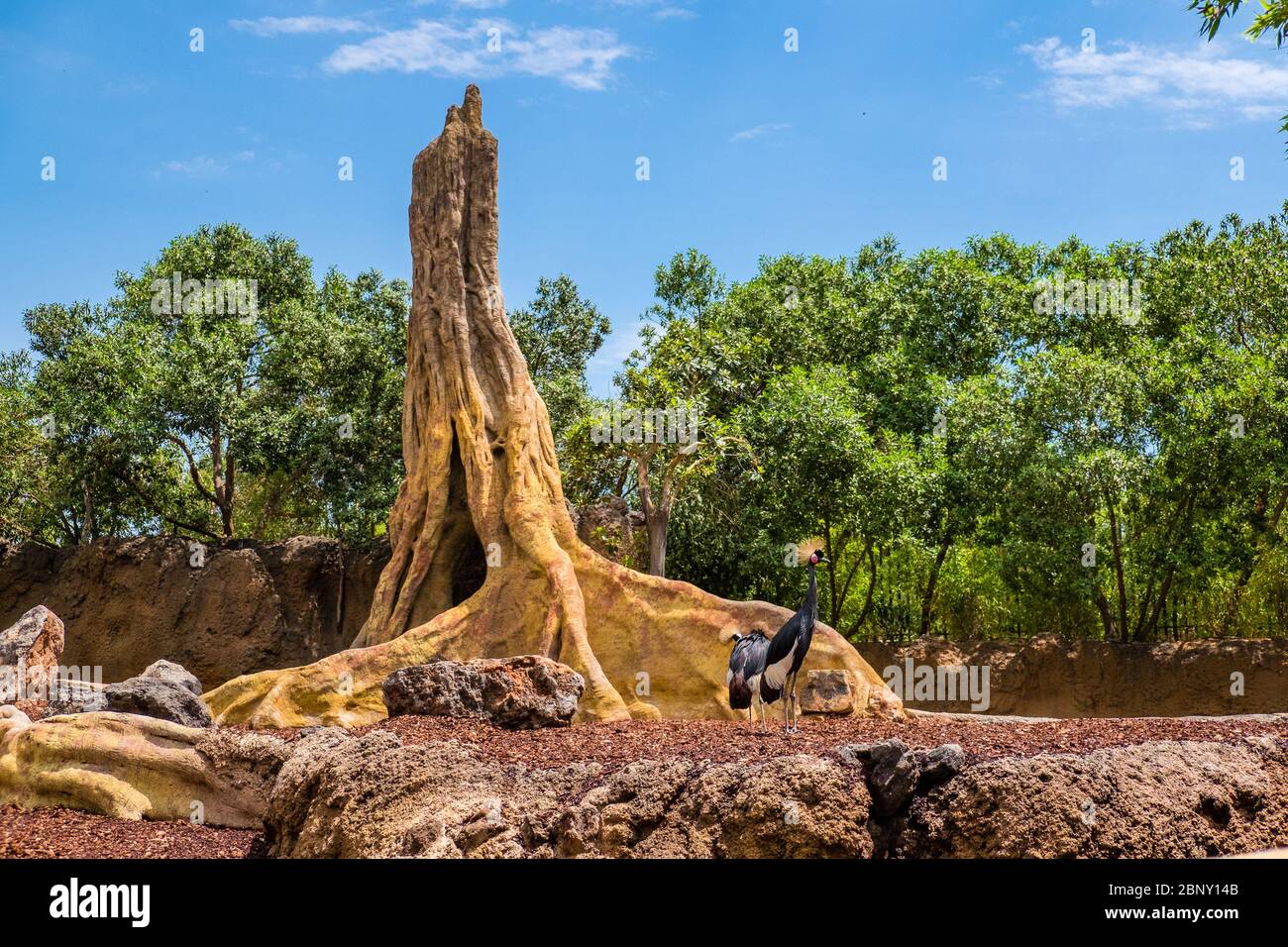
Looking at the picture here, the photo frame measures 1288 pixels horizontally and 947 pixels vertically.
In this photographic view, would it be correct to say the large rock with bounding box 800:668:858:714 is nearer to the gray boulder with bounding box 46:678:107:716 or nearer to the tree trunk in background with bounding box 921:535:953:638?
the gray boulder with bounding box 46:678:107:716

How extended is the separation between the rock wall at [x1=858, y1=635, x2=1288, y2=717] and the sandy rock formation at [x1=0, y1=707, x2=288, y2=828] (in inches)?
470

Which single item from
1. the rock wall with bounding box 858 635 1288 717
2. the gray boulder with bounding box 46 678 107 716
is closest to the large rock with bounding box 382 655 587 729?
the gray boulder with bounding box 46 678 107 716

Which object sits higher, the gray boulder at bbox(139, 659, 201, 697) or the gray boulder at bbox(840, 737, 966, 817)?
the gray boulder at bbox(840, 737, 966, 817)

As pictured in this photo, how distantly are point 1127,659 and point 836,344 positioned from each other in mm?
7538

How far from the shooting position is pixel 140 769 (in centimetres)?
852

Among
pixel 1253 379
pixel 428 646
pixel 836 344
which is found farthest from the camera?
pixel 836 344

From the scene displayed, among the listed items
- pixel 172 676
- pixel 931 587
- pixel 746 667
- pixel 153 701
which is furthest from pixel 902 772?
pixel 931 587

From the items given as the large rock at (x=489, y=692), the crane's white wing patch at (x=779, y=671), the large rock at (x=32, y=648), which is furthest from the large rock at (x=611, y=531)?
the crane's white wing patch at (x=779, y=671)

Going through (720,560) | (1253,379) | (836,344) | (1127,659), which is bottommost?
(1127,659)

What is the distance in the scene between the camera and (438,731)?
333 inches

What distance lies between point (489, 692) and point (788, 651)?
7.49 feet

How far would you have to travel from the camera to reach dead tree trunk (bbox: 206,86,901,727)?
12.0 m
